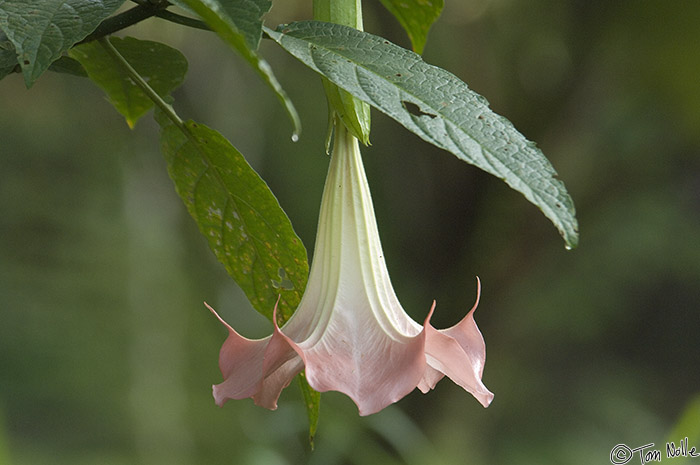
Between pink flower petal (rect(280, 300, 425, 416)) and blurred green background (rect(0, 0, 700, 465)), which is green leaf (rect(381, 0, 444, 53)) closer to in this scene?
pink flower petal (rect(280, 300, 425, 416))

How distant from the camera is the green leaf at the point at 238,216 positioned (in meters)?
0.41

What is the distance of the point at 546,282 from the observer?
273cm

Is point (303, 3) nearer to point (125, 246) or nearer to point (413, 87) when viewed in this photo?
point (125, 246)

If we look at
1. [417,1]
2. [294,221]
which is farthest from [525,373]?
[417,1]

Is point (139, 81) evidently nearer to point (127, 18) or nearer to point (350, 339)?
point (127, 18)

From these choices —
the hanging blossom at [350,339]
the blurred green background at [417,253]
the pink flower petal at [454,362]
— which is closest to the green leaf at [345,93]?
the hanging blossom at [350,339]

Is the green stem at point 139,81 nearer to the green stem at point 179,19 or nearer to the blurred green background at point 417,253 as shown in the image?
the green stem at point 179,19

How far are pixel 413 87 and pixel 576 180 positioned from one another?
5.29 ft

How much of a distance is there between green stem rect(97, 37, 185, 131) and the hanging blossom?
0.12 m

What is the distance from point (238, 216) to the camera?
0.43m

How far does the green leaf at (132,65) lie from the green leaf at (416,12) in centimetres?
16

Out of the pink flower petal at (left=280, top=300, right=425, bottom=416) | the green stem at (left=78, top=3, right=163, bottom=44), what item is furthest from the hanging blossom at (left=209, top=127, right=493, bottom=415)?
the green stem at (left=78, top=3, right=163, bottom=44)

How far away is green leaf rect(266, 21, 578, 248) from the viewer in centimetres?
26

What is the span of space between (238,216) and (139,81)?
0.33 feet
